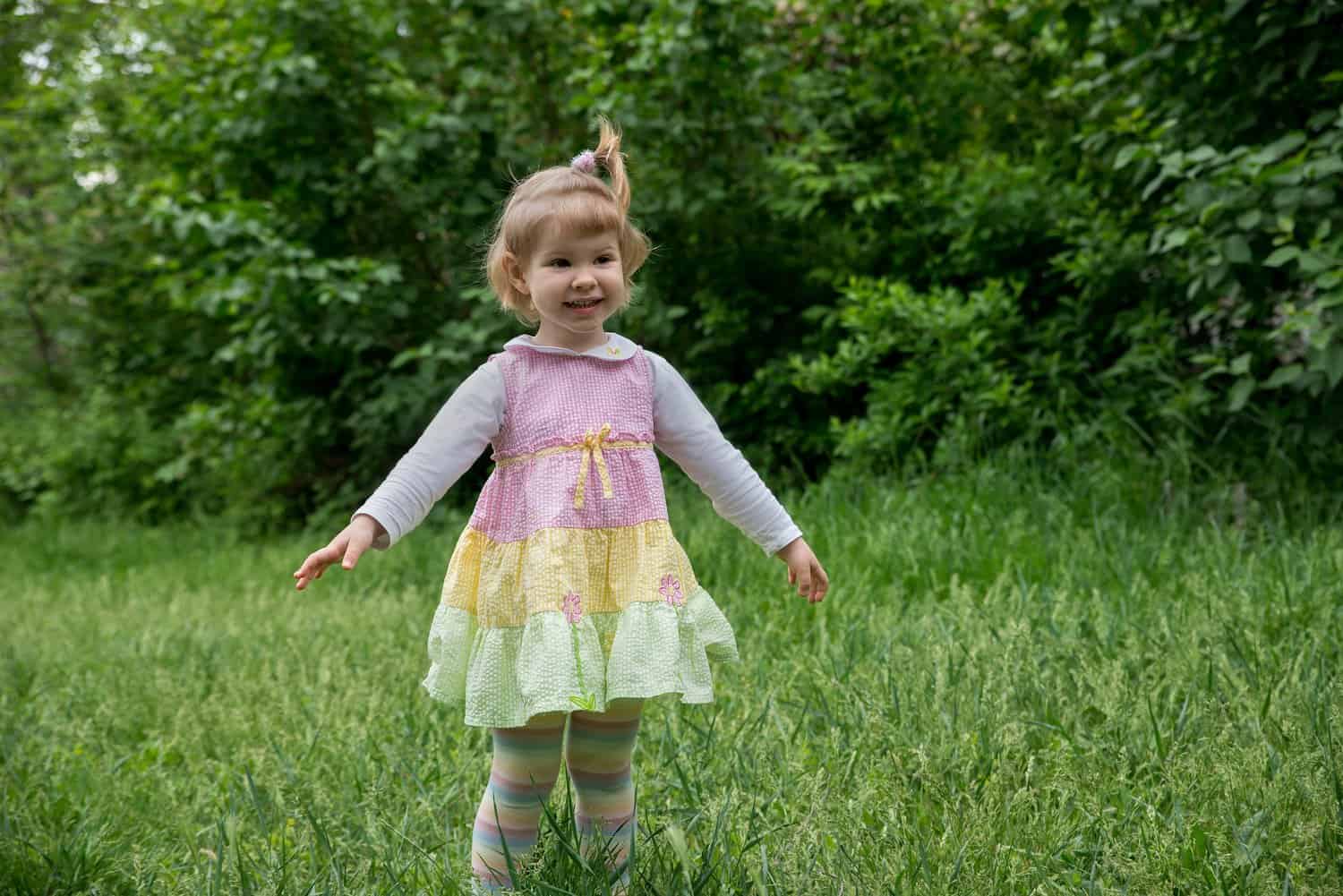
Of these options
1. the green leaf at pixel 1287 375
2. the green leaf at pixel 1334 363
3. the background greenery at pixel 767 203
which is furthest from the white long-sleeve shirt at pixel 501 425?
the background greenery at pixel 767 203

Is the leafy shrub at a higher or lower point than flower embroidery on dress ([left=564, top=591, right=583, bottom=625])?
lower

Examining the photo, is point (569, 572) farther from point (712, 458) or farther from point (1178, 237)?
point (1178, 237)

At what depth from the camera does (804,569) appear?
2.21 m

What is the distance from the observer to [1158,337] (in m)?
5.30

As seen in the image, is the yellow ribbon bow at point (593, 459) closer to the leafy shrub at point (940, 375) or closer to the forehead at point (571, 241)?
the forehead at point (571, 241)

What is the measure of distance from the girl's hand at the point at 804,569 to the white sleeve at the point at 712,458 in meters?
0.02

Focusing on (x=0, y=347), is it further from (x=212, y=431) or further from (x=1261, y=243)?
(x=1261, y=243)

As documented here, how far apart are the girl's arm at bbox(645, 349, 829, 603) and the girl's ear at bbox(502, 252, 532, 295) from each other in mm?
248

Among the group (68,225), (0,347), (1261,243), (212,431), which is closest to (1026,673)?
(1261,243)

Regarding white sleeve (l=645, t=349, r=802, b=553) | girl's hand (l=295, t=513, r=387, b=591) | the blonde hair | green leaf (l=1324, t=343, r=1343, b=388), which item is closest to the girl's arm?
white sleeve (l=645, t=349, r=802, b=553)

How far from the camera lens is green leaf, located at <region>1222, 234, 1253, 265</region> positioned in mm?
4070

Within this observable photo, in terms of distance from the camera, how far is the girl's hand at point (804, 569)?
2213 mm

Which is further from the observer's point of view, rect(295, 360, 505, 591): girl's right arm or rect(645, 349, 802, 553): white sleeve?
rect(645, 349, 802, 553): white sleeve

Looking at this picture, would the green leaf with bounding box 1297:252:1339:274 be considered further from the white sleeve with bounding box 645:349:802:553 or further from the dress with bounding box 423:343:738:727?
the dress with bounding box 423:343:738:727
